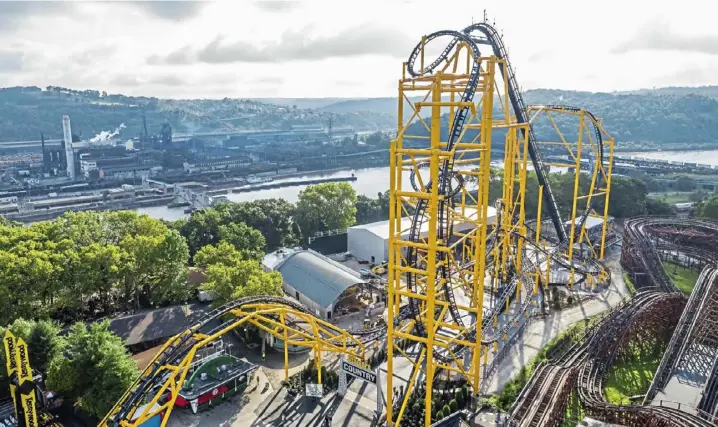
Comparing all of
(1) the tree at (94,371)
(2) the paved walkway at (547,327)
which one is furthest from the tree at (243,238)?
(2) the paved walkway at (547,327)

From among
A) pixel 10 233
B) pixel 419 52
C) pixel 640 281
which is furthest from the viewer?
pixel 640 281

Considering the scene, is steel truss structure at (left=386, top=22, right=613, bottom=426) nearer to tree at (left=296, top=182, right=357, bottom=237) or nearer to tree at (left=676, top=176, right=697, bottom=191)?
tree at (left=296, top=182, right=357, bottom=237)

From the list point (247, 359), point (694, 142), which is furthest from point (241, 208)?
point (694, 142)

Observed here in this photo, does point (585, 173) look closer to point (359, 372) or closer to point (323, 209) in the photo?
point (323, 209)

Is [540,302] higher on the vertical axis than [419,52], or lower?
lower

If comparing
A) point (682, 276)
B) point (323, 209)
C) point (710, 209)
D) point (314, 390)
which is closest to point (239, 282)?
point (314, 390)

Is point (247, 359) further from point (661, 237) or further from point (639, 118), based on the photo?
point (639, 118)

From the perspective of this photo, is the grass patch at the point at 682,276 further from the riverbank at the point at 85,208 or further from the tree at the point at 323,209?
the riverbank at the point at 85,208
